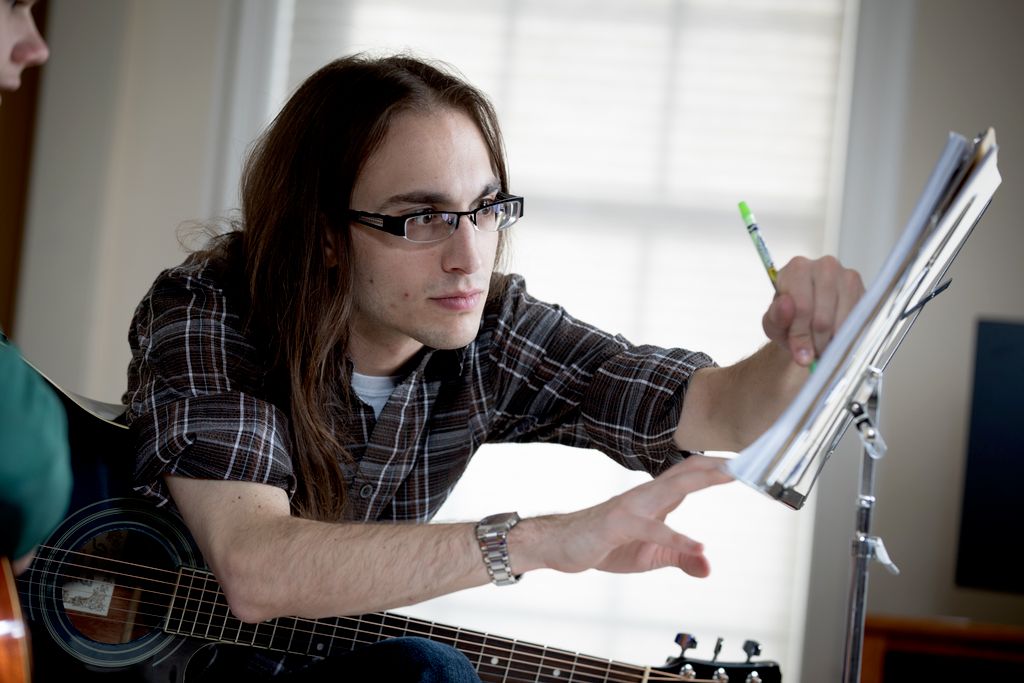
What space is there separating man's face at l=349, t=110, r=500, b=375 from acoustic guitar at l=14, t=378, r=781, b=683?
1.43ft

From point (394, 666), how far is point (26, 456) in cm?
63

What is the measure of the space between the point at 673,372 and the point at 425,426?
43 cm

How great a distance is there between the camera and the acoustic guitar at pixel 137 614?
52.8 inches

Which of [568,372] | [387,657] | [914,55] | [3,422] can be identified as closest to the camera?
[3,422]

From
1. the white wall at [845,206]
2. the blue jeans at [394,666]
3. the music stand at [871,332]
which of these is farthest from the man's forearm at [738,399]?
the white wall at [845,206]

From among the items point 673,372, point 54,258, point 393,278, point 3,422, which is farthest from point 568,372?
point 54,258

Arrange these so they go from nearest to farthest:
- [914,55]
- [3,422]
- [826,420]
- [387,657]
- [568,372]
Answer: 1. [3,422]
2. [826,420]
3. [387,657]
4. [568,372]
5. [914,55]

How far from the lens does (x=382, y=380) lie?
1.58 metres

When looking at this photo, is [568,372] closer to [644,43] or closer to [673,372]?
[673,372]

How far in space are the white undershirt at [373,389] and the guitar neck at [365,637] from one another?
337 mm

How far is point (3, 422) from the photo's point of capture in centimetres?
74

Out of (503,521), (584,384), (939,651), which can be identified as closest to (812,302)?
(503,521)

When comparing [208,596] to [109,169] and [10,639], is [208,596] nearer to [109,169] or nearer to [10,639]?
[10,639]

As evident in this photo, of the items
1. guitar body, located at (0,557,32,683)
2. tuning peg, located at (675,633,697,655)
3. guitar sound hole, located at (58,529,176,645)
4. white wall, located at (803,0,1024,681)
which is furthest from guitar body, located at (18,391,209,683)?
white wall, located at (803,0,1024,681)
